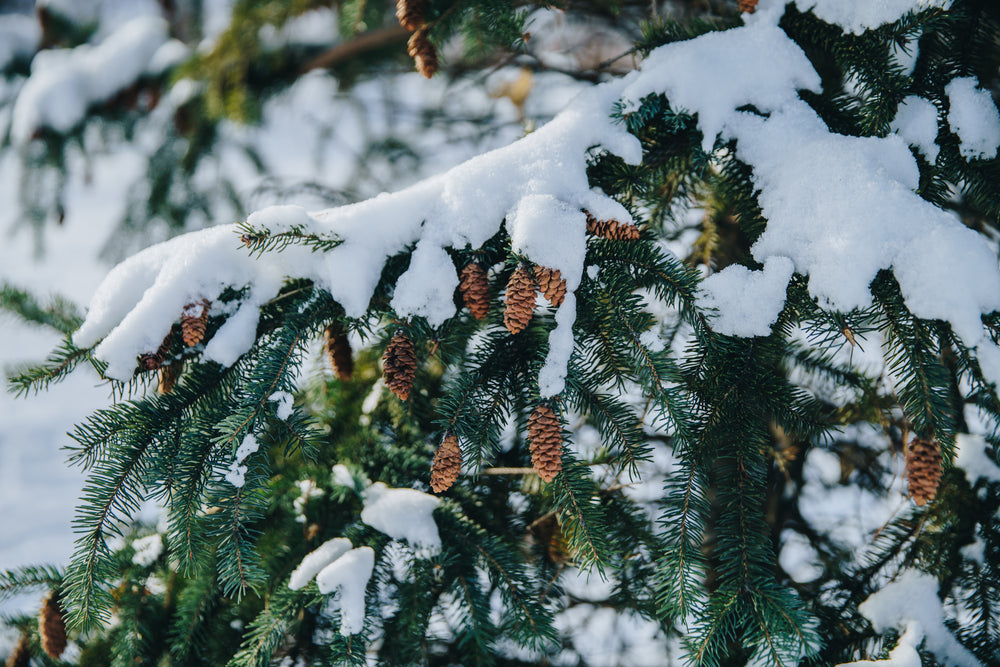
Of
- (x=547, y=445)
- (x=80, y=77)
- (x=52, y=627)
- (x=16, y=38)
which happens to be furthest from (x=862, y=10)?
(x=16, y=38)

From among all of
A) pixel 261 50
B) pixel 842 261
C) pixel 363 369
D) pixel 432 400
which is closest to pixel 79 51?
pixel 261 50

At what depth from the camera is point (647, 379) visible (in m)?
1.03

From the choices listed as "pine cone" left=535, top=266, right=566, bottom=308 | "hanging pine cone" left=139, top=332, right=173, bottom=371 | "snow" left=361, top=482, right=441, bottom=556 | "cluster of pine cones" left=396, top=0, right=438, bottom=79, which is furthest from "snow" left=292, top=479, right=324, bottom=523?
"cluster of pine cones" left=396, top=0, right=438, bottom=79

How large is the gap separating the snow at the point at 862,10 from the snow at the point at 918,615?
1.27 m

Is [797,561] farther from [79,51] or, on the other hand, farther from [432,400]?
[79,51]

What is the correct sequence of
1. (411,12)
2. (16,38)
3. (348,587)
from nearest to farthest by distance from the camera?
(348,587)
(411,12)
(16,38)

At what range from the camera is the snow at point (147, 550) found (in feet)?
4.56

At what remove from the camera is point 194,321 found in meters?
1.02

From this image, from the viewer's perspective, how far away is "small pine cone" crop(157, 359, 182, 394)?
3.57 feet

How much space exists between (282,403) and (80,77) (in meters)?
2.77

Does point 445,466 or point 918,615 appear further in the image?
point 918,615

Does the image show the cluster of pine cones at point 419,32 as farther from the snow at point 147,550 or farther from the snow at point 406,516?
the snow at point 147,550

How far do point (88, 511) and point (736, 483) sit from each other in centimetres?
125

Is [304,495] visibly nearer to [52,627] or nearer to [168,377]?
[168,377]
